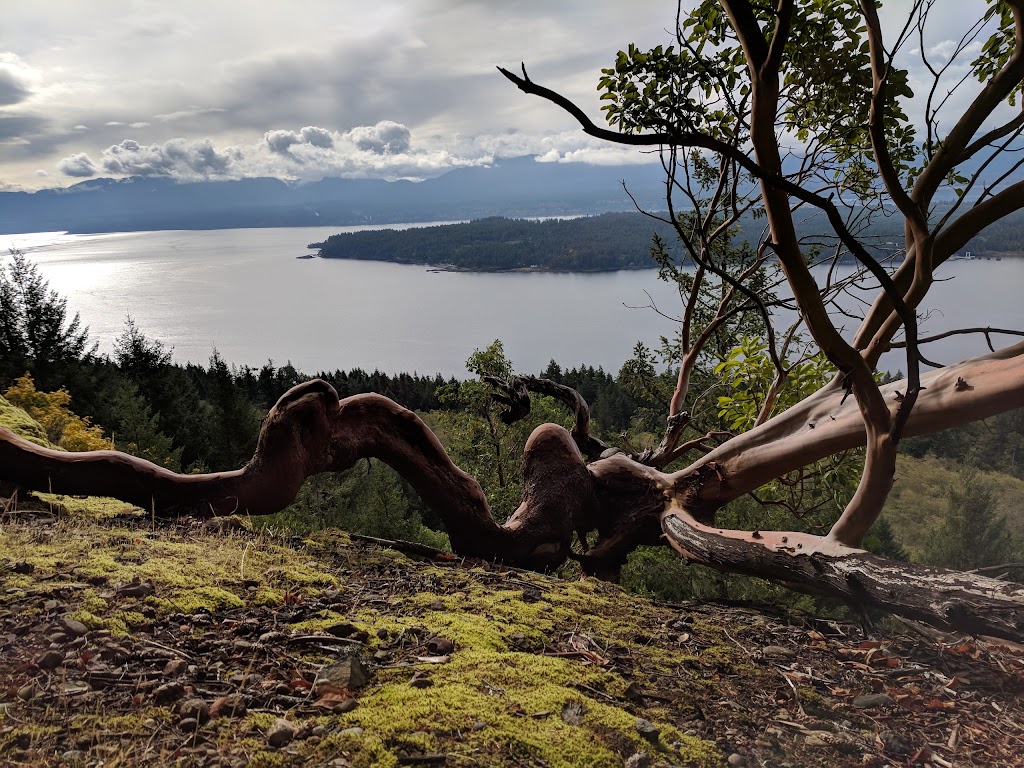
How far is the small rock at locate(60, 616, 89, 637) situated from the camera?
247 cm

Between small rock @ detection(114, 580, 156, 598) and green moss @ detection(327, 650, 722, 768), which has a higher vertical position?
small rock @ detection(114, 580, 156, 598)

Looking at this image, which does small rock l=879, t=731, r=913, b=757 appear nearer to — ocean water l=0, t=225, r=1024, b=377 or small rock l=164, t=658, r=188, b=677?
small rock l=164, t=658, r=188, b=677

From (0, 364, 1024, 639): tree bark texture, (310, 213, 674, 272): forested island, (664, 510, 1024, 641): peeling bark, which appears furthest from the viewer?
(310, 213, 674, 272): forested island

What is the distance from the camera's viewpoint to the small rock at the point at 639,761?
2.06 m

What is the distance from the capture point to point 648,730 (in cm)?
226

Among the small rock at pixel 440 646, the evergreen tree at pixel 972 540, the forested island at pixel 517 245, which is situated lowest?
the evergreen tree at pixel 972 540

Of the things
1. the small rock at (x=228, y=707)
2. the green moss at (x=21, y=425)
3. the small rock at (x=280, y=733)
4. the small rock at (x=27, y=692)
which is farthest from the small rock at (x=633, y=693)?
the green moss at (x=21, y=425)

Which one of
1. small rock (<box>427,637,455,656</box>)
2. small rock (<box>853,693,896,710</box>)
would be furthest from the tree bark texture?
small rock (<box>427,637,455,656</box>)

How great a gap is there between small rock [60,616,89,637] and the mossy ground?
11mm

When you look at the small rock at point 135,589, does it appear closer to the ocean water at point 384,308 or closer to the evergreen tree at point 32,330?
the ocean water at point 384,308

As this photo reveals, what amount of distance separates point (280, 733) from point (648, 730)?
1.25 metres

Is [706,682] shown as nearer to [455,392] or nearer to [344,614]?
[344,614]

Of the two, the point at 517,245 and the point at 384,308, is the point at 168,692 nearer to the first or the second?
the point at 384,308

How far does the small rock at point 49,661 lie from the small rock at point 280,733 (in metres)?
0.89
